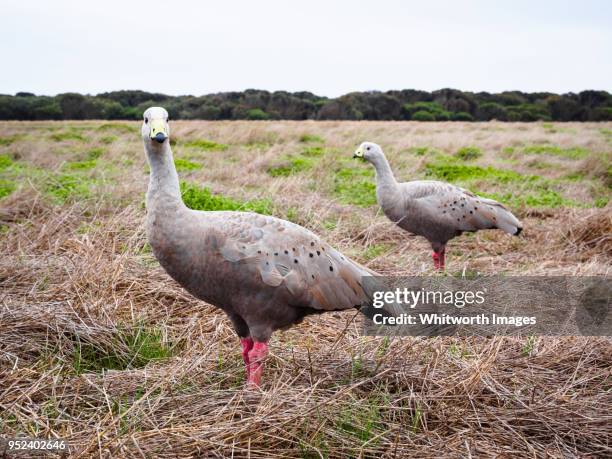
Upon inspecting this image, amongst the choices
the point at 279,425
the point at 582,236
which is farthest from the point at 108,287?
the point at 582,236

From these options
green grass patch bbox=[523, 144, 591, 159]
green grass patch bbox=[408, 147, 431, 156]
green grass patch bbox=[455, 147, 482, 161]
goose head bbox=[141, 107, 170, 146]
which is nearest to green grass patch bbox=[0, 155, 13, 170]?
green grass patch bbox=[408, 147, 431, 156]

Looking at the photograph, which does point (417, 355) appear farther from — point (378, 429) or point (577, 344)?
point (577, 344)

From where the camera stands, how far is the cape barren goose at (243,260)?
2949mm

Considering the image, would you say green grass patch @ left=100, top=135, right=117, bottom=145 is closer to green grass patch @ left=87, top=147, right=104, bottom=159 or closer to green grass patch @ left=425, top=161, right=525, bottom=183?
green grass patch @ left=87, top=147, right=104, bottom=159

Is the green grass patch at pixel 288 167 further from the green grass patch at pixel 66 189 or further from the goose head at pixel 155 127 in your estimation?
the goose head at pixel 155 127

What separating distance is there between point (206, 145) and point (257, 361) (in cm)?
1319

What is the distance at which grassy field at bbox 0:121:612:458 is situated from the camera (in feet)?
8.71

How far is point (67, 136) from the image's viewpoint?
16922 mm

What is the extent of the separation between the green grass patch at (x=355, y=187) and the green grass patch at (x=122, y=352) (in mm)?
5144

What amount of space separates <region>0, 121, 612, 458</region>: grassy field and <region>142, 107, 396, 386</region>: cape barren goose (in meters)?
0.32

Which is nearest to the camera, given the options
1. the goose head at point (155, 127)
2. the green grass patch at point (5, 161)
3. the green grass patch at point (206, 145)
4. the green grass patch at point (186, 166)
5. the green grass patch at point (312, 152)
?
the goose head at point (155, 127)

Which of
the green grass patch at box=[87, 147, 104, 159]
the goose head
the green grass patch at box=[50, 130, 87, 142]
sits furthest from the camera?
the green grass patch at box=[50, 130, 87, 142]

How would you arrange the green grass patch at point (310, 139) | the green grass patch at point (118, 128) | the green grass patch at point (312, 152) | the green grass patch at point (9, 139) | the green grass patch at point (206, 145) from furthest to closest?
1. the green grass patch at point (118, 128)
2. the green grass patch at point (310, 139)
3. the green grass patch at point (206, 145)
4. the green grass patch at point (312, 152)
5. the green grass patch at point (9, 139)

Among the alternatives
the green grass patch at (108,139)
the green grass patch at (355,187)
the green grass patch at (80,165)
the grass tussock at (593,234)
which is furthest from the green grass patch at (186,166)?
the grass tussock at (593,234)
